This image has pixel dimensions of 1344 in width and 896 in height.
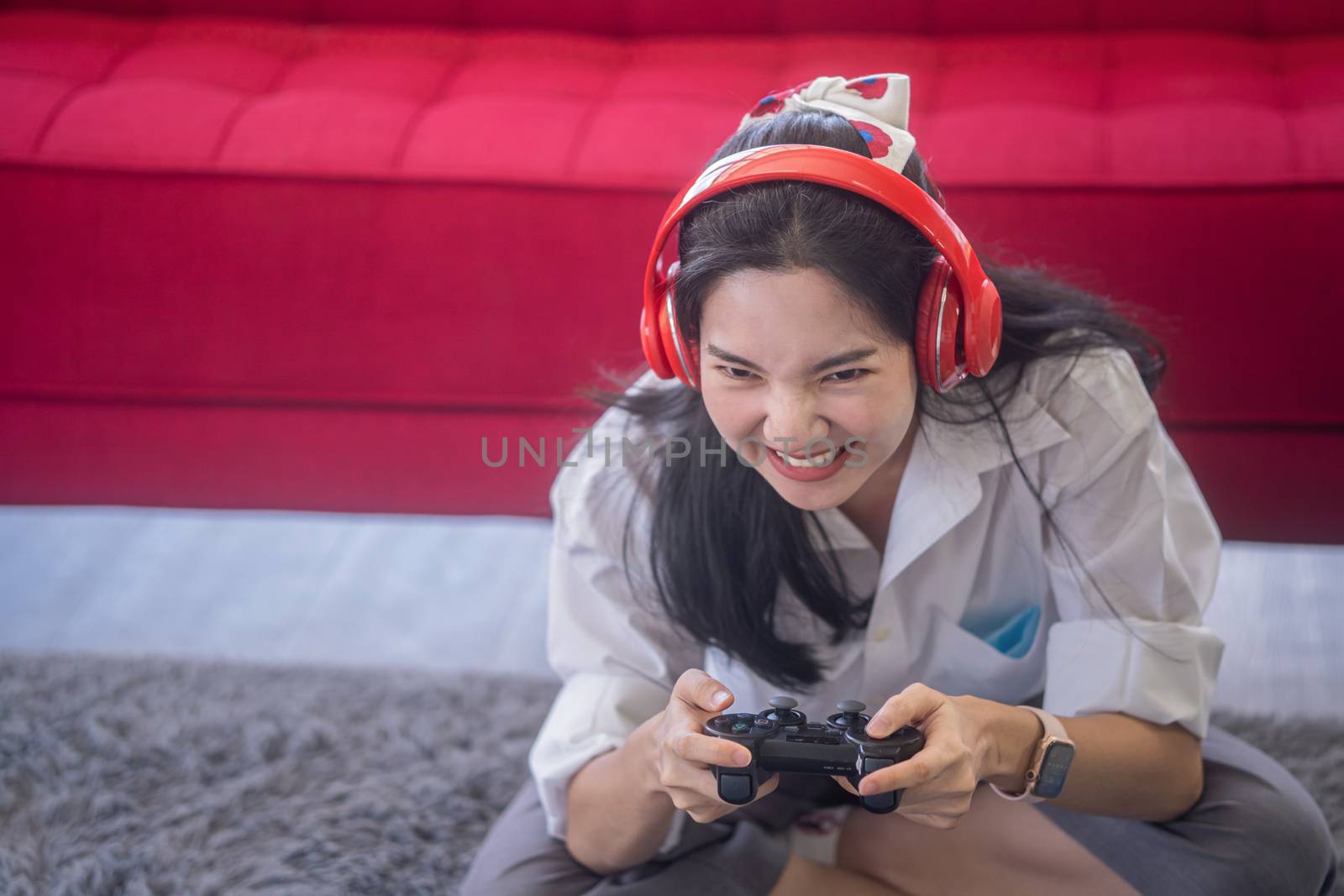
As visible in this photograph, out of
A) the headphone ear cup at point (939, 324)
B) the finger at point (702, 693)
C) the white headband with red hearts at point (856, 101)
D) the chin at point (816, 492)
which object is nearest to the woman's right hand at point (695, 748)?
the finger at point (702, 693)

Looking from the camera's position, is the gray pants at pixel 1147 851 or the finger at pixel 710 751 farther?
the gray pants at pixel 1147 851

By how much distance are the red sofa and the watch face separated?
54cm

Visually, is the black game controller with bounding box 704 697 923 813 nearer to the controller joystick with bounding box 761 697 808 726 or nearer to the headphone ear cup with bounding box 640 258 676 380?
the controller joystick with bounding box 761 697 808 726

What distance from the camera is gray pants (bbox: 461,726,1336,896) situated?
95 cm

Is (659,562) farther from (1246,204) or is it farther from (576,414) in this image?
(1246,204)

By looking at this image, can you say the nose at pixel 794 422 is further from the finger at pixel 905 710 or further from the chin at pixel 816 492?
the finger at pixel 905 710

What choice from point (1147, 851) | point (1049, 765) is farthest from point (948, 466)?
point (1147, 851)

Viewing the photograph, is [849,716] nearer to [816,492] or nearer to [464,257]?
[816,492]

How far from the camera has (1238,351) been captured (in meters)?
1.29

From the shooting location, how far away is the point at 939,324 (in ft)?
2.64

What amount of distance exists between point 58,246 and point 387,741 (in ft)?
2.00

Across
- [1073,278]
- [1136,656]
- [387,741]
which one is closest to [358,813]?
[387,741]

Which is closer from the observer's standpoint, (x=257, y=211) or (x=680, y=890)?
(x=680, y=890)

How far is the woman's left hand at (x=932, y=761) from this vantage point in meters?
0.75
